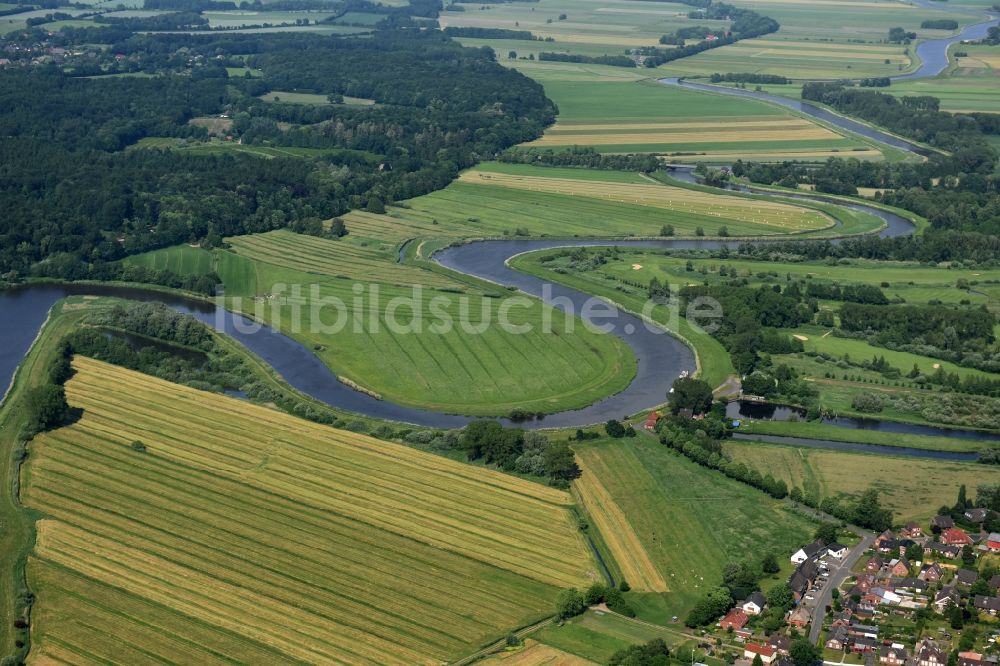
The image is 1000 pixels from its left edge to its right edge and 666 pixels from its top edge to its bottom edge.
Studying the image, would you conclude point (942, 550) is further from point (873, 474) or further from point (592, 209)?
point (592, 209)

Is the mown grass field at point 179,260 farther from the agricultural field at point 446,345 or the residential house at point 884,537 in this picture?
the residential house at point 884,537

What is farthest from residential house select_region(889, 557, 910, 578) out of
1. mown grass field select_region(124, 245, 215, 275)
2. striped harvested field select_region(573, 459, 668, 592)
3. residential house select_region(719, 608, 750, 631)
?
mown grass field select_region(124, 245, 215, 275)

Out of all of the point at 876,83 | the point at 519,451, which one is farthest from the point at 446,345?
the point at 876,83

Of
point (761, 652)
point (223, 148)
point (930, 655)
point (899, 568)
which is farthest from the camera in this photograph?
point (223, 148)

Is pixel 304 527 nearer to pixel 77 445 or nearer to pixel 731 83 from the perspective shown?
pixel 77 445

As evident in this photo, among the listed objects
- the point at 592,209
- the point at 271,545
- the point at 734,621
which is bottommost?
the point at 271,545

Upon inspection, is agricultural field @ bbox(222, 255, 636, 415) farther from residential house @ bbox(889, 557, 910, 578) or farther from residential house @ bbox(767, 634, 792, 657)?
residential house @ bbox(767, 634, 792, 657)

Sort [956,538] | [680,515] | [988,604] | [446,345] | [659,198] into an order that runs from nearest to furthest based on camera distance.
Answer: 1. [988,604]
2. [956,538]
3. [680,515]
4. [446,345]
5. [659,198]
